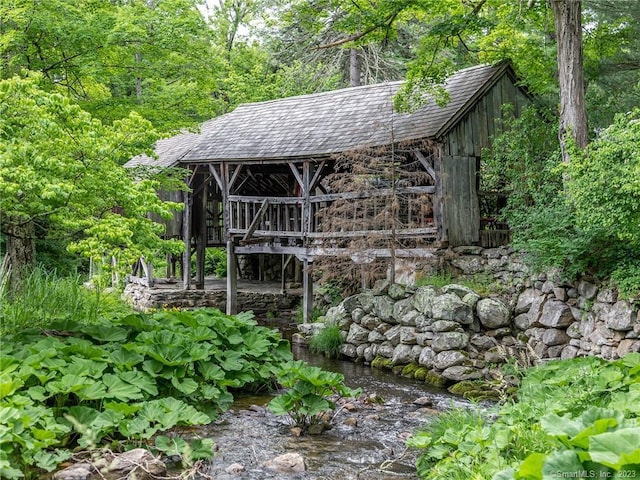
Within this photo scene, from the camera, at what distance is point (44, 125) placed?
586 centimetres

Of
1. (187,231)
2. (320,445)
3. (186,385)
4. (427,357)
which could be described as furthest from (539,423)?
(187,231)

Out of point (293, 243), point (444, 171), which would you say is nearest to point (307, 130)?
point (293, 243)

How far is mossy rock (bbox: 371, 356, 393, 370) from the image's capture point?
10.9 m

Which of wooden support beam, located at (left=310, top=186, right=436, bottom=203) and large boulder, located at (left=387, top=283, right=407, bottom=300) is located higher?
wooden support beam, located at (left=310, top=186, right=436, bottom=203)

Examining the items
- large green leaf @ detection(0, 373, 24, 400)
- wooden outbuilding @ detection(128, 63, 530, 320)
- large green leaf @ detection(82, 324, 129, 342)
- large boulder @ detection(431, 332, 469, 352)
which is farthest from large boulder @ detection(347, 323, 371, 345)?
large green leaf @ detection(0, 373, 24, 400)

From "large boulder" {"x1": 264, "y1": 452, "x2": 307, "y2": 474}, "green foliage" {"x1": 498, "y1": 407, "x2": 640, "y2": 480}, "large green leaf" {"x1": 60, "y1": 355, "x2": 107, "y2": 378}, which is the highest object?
"green foliage" {"x1": 498, "y1": 407, "x2": 640, "y2": 480}

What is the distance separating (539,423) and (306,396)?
282 centimetres

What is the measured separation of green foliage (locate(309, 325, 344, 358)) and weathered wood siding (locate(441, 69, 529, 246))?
2934 millimetres

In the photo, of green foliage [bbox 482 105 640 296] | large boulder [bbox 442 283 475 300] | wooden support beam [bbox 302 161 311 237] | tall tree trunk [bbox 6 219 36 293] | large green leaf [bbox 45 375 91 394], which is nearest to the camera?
large green leaf [bbox 45 375 91 394]

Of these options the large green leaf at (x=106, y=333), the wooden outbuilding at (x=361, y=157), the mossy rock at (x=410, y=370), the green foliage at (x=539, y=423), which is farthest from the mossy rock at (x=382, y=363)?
the large green leaf at (x=106, y=333)

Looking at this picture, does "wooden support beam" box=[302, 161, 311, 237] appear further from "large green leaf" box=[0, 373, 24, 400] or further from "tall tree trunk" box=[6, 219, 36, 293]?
"large green leaf" box=[0, 373, 24, 400]

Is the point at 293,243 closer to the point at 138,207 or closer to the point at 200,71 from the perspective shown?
the point at 200,71

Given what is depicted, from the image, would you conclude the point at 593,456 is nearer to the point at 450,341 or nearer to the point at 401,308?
the point at 450,341

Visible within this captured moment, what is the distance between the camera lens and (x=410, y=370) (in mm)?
10422
